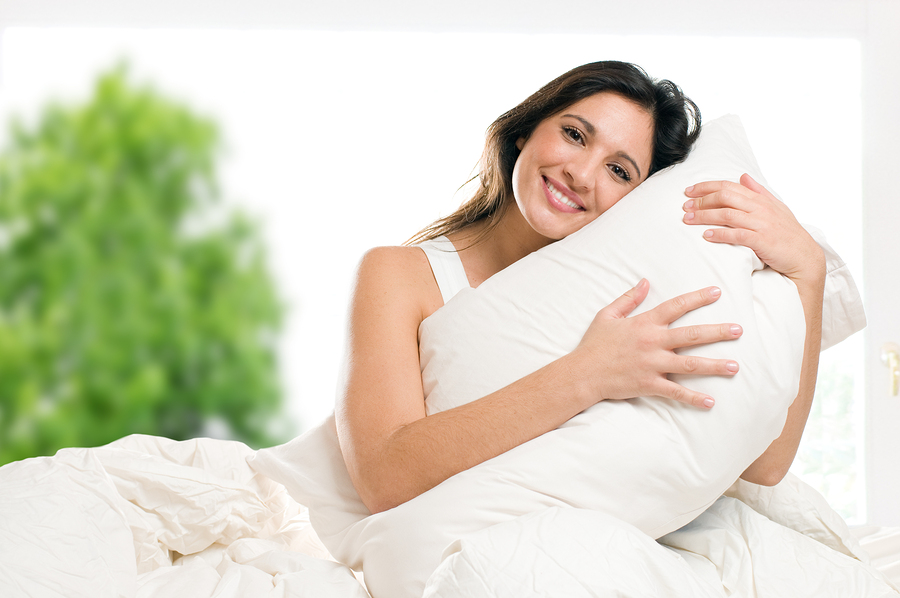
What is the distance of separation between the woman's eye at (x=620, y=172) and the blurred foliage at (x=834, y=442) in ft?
6.05

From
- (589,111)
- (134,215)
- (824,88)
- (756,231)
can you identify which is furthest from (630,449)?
(824,88)

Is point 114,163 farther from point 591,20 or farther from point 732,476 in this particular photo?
point 732,476

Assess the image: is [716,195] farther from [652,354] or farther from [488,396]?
[488,396]

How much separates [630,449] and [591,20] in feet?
6.58

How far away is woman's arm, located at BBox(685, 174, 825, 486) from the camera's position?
2.97ft

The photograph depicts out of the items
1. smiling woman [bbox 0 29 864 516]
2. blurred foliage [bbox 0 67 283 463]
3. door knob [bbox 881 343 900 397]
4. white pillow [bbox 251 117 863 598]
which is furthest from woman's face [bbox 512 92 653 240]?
door knob [bbox 881 343 900 397]

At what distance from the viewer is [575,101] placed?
1.21 metres

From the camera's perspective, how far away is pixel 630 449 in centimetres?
79

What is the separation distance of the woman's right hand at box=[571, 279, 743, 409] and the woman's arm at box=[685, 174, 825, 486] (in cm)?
13

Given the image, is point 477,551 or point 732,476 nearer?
point 477,551

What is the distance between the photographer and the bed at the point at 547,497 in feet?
2.21

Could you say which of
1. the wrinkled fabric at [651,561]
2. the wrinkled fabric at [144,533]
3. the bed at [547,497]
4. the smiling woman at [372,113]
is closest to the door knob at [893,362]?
the smiling woman at [372,113]

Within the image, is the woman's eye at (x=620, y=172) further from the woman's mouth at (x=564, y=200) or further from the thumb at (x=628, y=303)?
the thumb at (x=628, y=303)

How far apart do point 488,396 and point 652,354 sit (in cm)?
23
